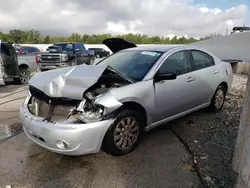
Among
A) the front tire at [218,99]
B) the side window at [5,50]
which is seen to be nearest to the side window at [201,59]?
the front tire at [218,99]

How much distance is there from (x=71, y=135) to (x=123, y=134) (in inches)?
31.8

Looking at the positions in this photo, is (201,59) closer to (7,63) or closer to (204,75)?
(204,75)

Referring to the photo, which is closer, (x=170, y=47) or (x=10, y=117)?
(x=170, y=47)

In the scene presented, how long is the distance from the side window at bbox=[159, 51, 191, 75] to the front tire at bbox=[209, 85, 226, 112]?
124 centimetres

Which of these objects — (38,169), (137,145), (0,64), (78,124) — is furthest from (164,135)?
(0,64)

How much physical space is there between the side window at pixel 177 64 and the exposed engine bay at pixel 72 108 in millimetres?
1146

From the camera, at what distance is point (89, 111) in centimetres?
286

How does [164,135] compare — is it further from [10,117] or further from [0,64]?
[0,64]

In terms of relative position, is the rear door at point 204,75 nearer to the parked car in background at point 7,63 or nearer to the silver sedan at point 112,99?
the silver sedan at point 112,99

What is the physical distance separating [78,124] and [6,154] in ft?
4.75

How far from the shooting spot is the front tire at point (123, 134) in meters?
3.02

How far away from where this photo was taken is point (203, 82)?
4402 mm

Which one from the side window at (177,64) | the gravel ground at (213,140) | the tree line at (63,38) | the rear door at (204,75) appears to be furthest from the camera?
the tree line at (63,38)

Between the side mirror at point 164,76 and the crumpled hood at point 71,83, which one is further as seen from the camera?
the side mirror at point 164,76
